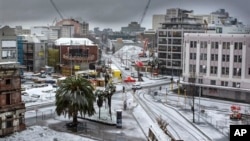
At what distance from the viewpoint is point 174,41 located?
4205 inches

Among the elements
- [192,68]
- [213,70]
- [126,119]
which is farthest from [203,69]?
[126,119]

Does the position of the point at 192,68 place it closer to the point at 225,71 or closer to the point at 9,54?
the point at 225,71

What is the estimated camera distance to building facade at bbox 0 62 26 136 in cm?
4131

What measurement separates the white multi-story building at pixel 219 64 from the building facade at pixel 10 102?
3718cm

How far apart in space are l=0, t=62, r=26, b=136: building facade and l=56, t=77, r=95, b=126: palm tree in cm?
451

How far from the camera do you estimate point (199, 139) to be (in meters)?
40.5

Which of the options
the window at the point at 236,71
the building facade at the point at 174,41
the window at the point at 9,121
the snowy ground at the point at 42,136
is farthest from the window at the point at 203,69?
the window at the point at 9,121

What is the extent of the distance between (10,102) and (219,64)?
41555mm

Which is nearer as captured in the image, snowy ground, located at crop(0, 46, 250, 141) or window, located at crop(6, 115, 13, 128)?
snowy ground, located at crop(0, 46, 250, 141)

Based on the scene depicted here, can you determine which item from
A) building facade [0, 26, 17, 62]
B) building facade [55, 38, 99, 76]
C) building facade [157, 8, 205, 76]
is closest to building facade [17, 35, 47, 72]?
building facade [55, 38, 99, 76]

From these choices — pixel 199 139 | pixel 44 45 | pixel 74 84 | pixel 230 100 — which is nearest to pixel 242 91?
pixel 230 100

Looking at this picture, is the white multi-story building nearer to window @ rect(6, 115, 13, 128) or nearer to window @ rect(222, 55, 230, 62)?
window @ rect(222, 55, 230, 62)

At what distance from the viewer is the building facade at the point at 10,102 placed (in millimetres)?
41312

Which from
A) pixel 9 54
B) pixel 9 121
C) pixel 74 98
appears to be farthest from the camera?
pixel 9 54
